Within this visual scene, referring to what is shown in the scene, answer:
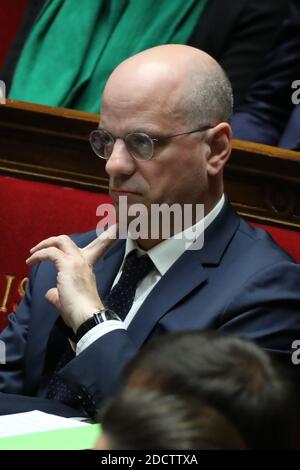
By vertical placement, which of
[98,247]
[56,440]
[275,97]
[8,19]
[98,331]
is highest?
[8,19]

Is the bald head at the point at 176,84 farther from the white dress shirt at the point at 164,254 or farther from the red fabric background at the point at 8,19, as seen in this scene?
the red fabric background at the point at 8,19

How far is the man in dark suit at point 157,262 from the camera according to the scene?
0.87 m

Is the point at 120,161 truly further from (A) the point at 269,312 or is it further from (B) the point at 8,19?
(B) the point at 8,19

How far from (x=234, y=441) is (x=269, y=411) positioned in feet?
0.09

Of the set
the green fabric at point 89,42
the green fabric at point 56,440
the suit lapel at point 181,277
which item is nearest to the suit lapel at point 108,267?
A: the suit lapel at point 181,277

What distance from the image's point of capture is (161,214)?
3.05ft

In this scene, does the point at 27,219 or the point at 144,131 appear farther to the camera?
the point at 27,219

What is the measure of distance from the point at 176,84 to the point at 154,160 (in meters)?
0.08

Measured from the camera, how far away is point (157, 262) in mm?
937

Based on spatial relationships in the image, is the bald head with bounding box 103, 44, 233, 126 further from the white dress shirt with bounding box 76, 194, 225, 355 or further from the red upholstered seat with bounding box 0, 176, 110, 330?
the red upholstered seat with bounding box 0, 176, 110, 330

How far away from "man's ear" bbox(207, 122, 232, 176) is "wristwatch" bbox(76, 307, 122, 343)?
19 cm

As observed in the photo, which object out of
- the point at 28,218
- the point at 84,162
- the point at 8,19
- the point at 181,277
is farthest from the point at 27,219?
the point at 8,19

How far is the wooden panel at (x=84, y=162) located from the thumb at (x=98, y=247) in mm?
238
